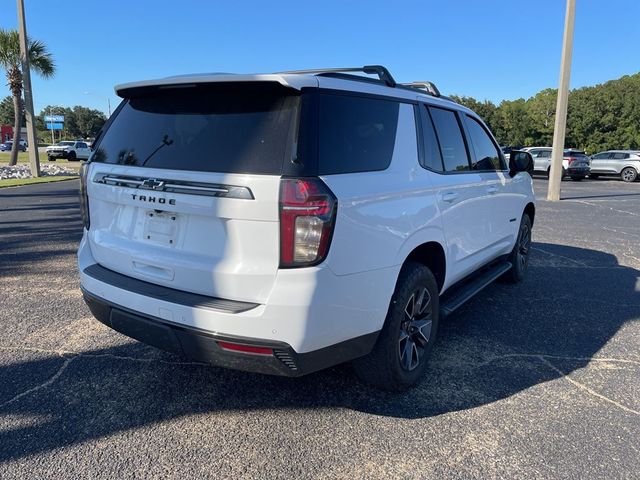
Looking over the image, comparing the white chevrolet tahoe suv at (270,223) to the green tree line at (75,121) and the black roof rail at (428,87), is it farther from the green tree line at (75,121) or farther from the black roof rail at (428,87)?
the green tree line at (75,121)

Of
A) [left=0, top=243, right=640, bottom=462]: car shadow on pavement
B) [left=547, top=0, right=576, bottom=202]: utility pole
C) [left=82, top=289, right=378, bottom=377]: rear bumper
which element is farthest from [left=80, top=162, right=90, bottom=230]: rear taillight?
[left=547, top=0, right=576, bottom=202]: utility pole

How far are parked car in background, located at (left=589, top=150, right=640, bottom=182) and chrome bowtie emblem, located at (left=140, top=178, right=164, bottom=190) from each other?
27837mm

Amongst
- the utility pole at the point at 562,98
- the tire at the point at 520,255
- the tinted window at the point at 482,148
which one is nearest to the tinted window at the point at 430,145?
the tinted window at the point at 482,148

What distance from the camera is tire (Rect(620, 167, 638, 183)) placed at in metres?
25.0

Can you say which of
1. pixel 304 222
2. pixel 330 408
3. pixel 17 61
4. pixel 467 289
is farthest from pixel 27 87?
pixel 304 222

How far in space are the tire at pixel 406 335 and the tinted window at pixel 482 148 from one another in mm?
1585

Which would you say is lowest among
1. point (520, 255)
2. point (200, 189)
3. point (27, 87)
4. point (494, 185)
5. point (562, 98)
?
point (520, 255)

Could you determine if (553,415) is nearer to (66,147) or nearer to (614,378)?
(614,378)

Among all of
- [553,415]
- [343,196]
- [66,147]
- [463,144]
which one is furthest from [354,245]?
[66,147]

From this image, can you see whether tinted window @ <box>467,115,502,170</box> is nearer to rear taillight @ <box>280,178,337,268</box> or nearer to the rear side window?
rear taillight @ <box>280,178,337,268</box>

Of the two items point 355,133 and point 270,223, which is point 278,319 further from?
point 355,133

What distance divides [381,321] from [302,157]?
1016 mm

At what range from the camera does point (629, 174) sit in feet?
82.7

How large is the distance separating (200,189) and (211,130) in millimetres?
361
